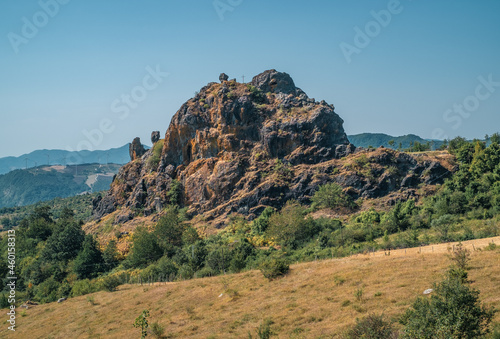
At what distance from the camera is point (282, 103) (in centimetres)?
8562

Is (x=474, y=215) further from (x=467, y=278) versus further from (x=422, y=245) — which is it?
(x=467, y=278)

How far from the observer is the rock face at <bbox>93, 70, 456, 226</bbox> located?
74.9m

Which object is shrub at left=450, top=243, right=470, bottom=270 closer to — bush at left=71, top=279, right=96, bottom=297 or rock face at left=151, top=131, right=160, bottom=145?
bush at left=71, top=279, right=96, bottom=297

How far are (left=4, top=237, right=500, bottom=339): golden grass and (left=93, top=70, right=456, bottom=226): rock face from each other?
1141 inches

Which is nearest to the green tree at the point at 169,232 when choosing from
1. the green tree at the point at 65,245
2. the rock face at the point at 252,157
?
the rock face at the point at 252,157

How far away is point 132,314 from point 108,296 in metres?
12.0

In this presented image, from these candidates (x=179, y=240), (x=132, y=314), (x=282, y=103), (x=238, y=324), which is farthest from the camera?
(x=282, y=103)

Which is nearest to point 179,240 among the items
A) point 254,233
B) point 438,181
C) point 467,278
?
point 254,233

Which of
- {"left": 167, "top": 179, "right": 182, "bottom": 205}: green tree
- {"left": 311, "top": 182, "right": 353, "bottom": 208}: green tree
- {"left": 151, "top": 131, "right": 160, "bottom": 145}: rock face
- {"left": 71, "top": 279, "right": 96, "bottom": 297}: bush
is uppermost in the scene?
{"left": 151, "top": 131, "right": 160, "bottom": 145}: rock face

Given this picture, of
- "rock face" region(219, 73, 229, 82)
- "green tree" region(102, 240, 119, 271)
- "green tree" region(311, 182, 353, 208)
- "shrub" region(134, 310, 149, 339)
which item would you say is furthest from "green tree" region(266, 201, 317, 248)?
Result: "rock face" region(219, 73, 229, 82)

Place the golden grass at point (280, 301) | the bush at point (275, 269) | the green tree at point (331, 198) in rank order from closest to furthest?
the golden grass at point (280, 301)
the bush at point (275, 269)
the green tree at point (331, 198)

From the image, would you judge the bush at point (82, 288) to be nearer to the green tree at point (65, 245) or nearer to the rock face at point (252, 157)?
the green tree at point (65, 245)

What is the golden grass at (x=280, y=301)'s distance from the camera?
2834 cm

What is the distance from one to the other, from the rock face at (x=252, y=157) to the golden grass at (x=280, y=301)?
28972 millimetres
